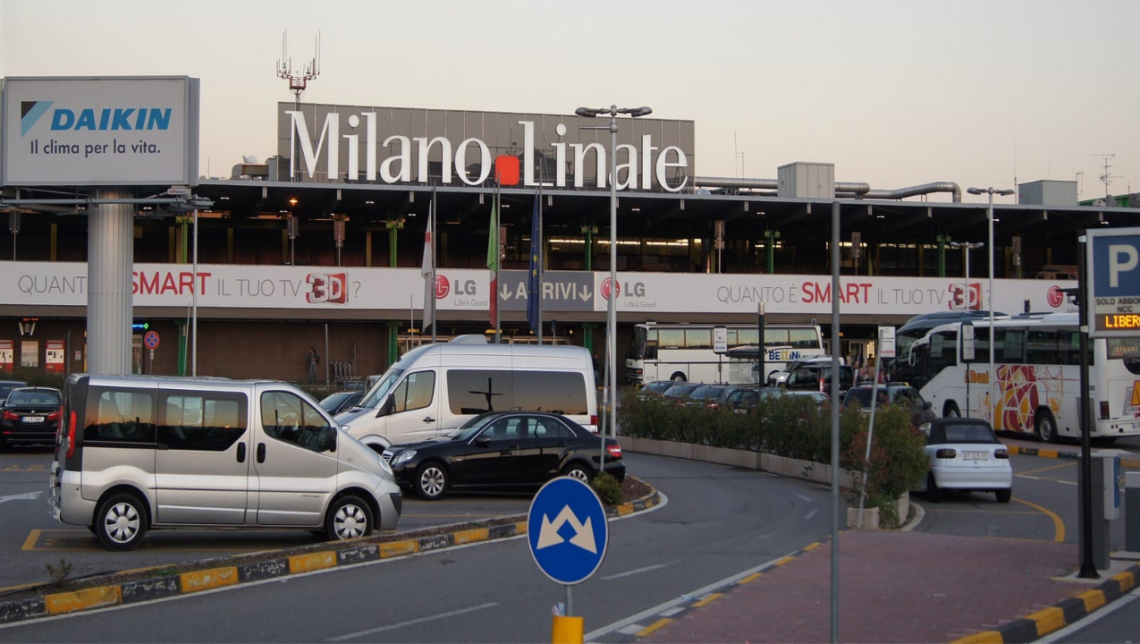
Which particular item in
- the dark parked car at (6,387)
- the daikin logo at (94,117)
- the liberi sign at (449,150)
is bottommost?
the dark parked car at (6,387)

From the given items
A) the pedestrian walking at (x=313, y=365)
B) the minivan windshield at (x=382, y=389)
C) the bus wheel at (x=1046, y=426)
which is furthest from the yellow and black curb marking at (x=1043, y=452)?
the pedestrian walking at (x=313, y=365)

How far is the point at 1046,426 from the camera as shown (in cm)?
3228

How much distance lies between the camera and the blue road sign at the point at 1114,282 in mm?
12617

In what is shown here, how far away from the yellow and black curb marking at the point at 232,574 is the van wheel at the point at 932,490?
9.02 metres

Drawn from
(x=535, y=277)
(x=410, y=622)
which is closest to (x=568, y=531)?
(x=410, y=622)

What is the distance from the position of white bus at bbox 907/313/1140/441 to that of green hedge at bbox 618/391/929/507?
9079mm

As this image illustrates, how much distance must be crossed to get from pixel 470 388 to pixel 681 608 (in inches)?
474

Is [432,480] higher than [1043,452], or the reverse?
[432,480]

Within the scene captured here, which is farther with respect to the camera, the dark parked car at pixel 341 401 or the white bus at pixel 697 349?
the white bus at pixel 697 349

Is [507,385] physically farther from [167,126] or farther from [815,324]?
[815,324]

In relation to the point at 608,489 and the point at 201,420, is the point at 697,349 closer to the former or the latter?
the point at 608,489

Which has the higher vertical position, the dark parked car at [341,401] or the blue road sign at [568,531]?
the blue road sign at [568,531]

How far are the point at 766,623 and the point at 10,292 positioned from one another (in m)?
44.3

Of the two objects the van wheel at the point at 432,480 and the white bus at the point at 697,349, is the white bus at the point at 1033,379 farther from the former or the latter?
the van wheel at the point at 432,480
